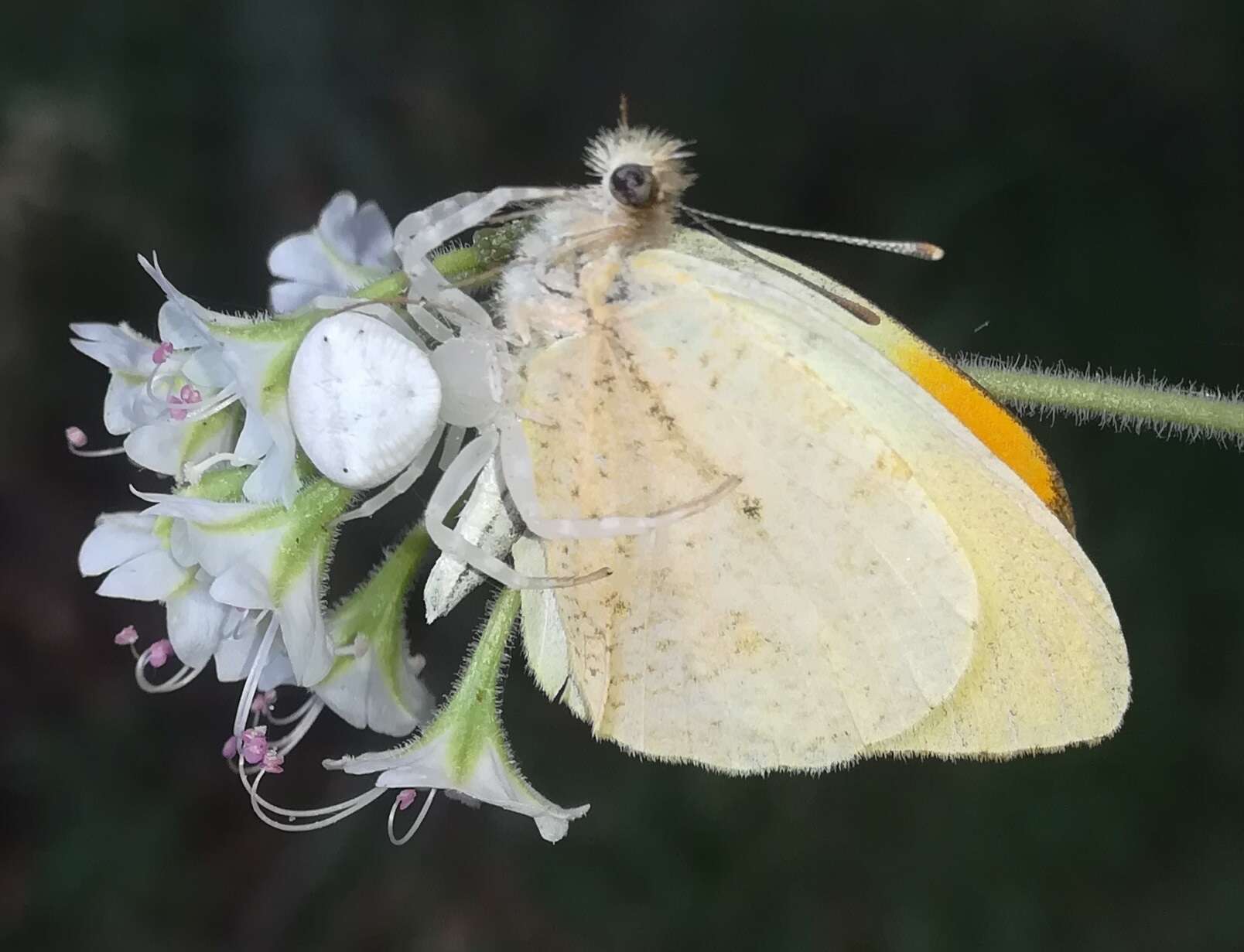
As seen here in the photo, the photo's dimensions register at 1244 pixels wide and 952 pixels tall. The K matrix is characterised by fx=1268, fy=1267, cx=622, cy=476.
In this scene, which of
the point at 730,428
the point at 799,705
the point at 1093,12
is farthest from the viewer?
the point at 1093,12

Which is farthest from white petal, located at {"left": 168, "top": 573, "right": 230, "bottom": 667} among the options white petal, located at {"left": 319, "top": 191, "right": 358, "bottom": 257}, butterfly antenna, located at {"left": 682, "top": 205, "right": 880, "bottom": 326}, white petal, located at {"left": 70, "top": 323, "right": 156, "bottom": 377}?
butterfly antenna, located at {"left": 682, "top": 205, "right": 880, "bottom": 326}

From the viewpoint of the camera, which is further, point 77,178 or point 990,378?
point 77,178

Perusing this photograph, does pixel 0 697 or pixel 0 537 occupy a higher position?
pixel 0 537

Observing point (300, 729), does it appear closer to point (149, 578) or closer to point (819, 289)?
point (149, 578)

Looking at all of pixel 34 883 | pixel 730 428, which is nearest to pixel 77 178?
pixel 34 883

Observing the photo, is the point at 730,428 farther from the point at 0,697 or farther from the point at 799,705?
the point at 0,697

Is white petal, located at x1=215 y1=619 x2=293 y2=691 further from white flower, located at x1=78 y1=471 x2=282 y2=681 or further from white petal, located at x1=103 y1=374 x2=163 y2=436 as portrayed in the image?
white petal, located at x1=103 y1=374 x2=163 y2=436
